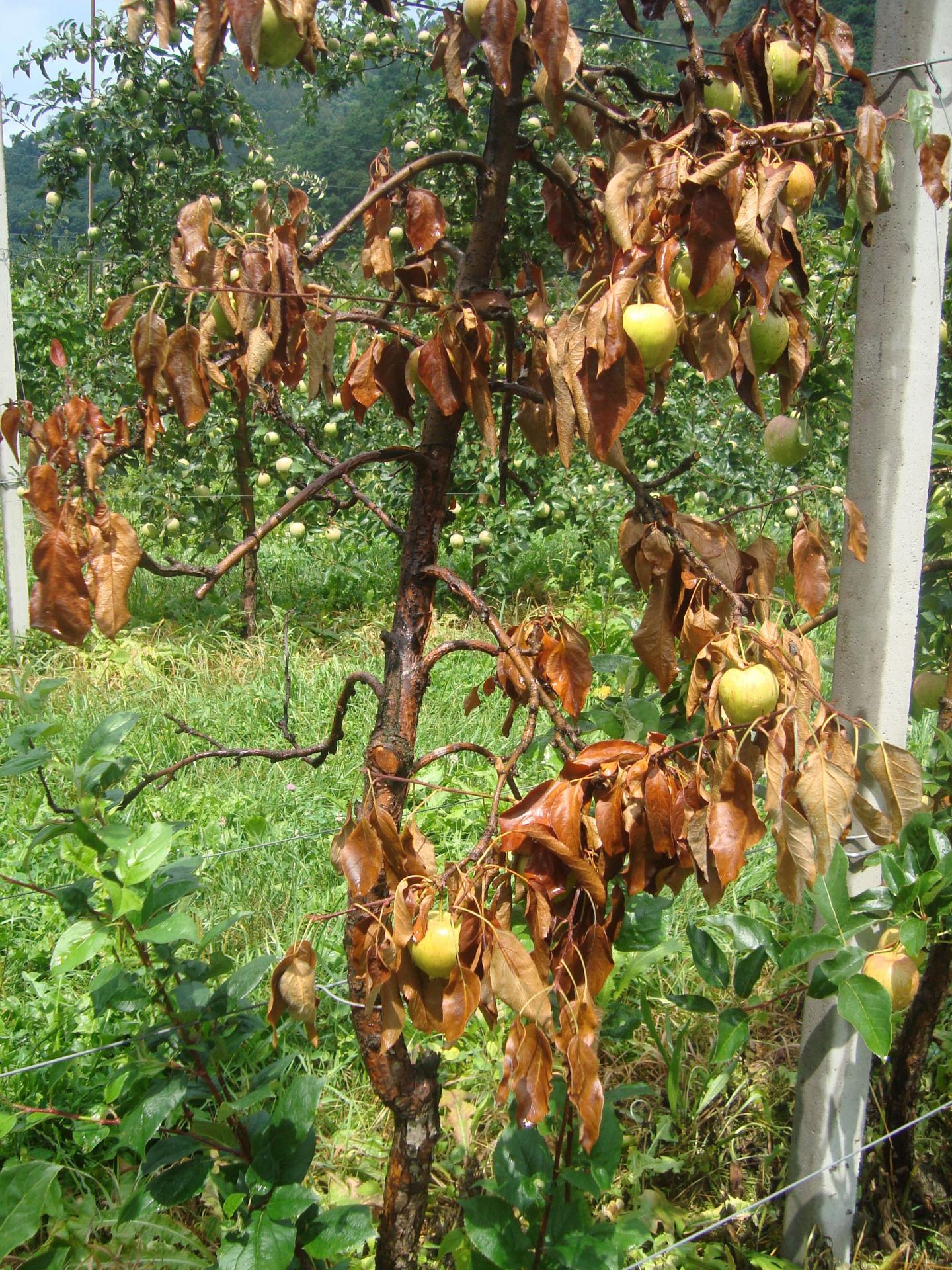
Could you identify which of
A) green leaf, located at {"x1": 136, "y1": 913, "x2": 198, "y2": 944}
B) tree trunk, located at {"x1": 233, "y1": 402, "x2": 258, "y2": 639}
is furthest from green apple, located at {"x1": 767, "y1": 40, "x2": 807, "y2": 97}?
tree trunk, located at {"x1": 233, "y1": 402, "x2": 258, "y2": 639}

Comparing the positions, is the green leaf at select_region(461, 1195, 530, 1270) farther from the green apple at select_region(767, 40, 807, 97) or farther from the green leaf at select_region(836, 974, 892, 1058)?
the green apple at select_region(767, 40, 807, 97)

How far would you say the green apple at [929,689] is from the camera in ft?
5.64

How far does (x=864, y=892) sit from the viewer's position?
1243mm

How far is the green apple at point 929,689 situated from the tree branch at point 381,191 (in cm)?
114

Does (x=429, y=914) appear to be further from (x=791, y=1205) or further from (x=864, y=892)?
(x=791, y=1205)

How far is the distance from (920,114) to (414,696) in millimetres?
787

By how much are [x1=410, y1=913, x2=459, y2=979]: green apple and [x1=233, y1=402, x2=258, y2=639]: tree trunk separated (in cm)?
323

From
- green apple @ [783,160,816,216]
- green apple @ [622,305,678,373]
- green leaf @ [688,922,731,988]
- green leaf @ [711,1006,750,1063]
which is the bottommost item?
green leaf @ [711,1006,750,1063]

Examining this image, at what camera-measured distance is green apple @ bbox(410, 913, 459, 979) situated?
2.70 feet

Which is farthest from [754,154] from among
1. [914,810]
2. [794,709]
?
[914,810]

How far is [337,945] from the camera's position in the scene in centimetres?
209

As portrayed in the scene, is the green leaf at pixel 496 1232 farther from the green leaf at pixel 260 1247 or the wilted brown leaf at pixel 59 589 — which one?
the wilted brown leaf at pixel 59 589

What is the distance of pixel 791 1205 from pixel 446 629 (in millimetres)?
2921

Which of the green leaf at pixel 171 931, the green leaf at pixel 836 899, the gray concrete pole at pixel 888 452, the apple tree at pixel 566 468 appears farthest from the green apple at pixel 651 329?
the green leaf at pixel 171 931
